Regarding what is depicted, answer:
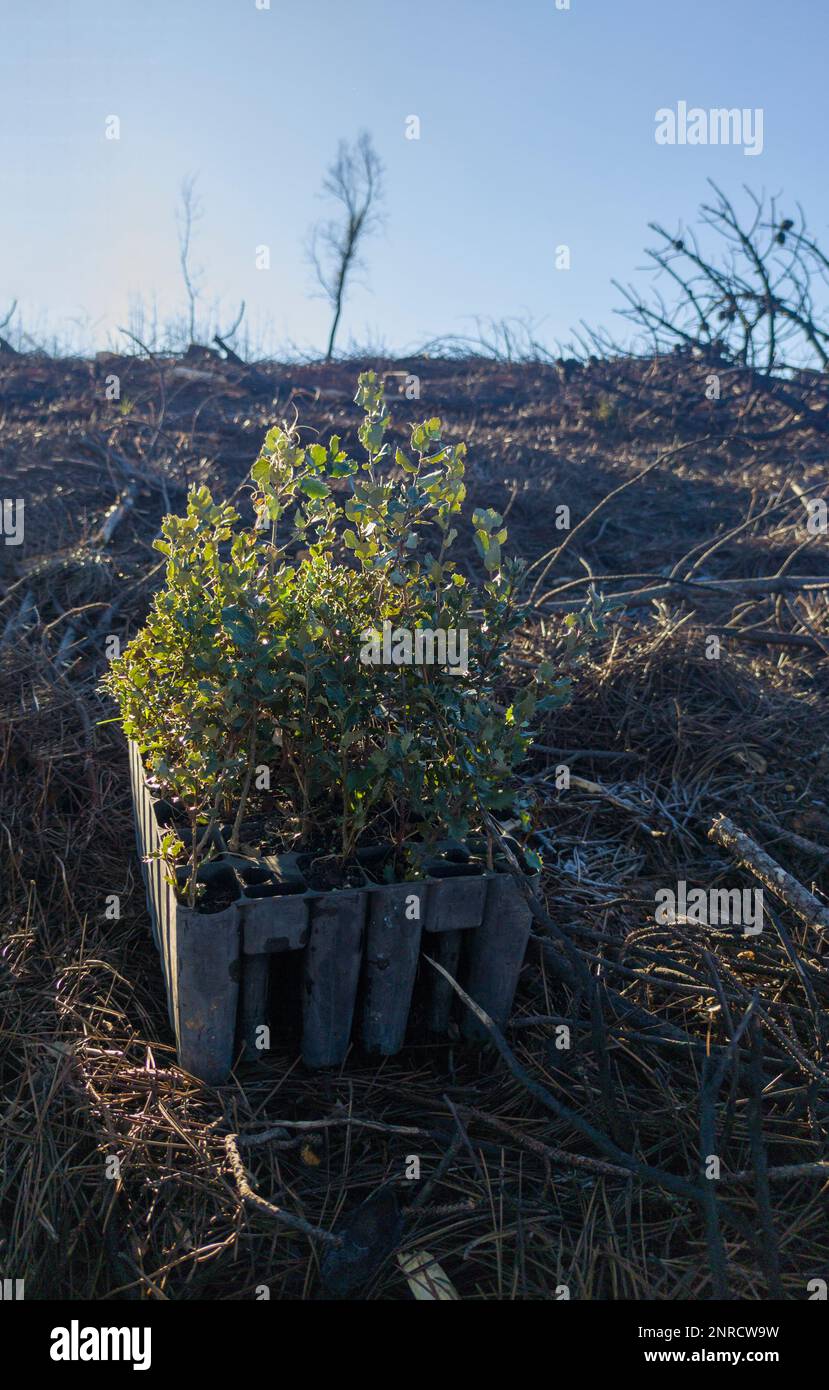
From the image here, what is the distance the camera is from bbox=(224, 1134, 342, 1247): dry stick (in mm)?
1888

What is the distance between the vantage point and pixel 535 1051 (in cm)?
247

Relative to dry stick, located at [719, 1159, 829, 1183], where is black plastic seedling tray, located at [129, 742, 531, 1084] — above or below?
above

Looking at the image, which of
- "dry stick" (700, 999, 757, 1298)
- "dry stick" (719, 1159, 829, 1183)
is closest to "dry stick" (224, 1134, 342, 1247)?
"dry stick" (700, 999, 757, 1298)

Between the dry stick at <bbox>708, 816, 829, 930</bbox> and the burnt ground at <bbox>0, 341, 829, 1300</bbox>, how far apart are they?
0.09 ft

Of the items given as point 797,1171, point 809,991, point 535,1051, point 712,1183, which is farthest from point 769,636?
point 712,1183

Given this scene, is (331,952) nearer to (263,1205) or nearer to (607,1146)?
(263,1205)

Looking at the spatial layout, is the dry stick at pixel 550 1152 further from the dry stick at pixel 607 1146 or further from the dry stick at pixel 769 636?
the dry stick at pixel 769 636

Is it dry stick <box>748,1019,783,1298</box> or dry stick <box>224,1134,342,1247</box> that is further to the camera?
dry stick <box>224,1134,342,1247</box>

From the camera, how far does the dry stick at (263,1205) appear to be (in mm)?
1888

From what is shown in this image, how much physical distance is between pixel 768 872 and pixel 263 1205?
1.82m

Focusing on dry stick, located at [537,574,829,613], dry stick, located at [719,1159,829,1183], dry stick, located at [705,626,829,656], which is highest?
dry stick, located at [537,574,829,613]

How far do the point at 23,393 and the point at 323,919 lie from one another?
9.84 meters

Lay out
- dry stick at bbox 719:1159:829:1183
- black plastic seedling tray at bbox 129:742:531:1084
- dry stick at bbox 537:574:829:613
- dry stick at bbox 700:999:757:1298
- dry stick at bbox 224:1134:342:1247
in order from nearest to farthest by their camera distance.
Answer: dry stick at bbox 700:999:757:1298, dry stick at bbox 224:1134:342:1247, dry stick at bbox 719:1159:829:1183, black plastic seedling tray at bbox 129:742:531:1084, dry stick at bbox 537:574:829:613

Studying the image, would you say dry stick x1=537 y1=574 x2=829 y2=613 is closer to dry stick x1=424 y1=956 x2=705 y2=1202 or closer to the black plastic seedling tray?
the black plastic seedling tray
